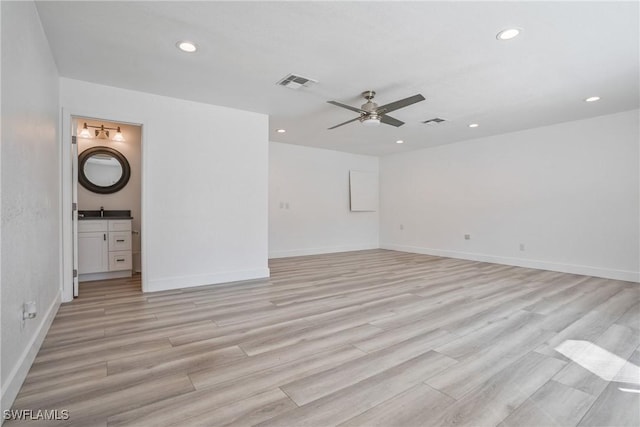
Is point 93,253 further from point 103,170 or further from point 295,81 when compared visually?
point 295,81

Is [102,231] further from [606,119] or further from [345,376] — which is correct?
[606,119]

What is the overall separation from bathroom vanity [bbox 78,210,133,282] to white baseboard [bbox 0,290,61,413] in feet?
6.38

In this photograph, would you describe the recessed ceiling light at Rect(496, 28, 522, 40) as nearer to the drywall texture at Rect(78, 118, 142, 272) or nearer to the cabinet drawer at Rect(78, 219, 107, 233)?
the drywall texture at Rect(78, 118, 142, 272)

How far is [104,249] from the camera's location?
4.36 m

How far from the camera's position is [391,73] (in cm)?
312

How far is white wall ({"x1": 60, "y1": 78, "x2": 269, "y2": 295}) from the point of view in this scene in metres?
3.64

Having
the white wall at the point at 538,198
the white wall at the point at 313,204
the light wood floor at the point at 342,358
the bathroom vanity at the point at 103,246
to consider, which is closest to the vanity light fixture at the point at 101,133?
the bathroom vanity at the point at 103,246

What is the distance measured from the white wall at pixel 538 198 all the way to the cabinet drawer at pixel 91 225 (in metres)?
6.03

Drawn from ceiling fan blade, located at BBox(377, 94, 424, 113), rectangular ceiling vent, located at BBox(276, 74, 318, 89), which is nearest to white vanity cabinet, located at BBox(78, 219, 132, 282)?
rectangular ceiling vent, located at BBox(276, 74, 318, 89)

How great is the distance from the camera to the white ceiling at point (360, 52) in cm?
216

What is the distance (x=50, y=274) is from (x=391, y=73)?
368 cm

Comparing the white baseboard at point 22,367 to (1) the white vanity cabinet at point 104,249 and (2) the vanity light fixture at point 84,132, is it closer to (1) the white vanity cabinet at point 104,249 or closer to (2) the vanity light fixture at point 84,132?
(1) the white vanity cabinet at point 104,249

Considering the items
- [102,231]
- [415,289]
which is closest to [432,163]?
[415,289]

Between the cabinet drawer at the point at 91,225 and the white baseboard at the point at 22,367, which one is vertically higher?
the cabinet drawer at the point at 91,225
